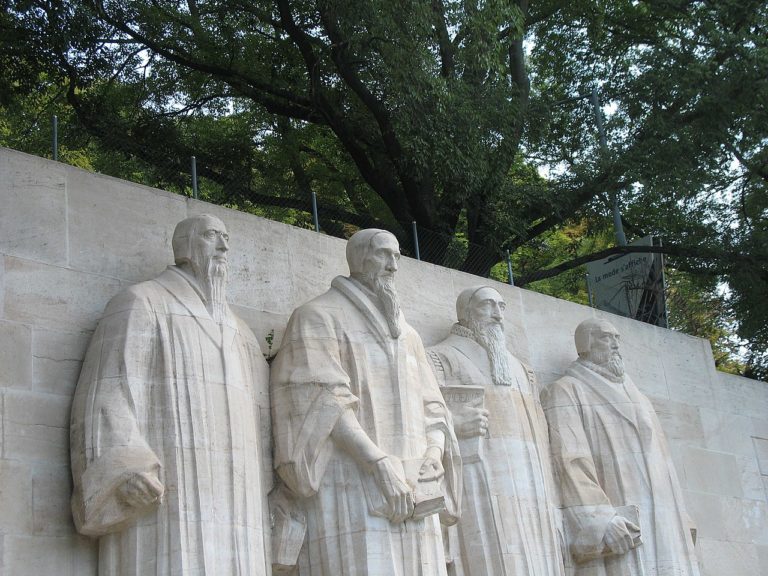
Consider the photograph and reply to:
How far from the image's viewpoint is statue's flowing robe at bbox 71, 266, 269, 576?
33.4 feet

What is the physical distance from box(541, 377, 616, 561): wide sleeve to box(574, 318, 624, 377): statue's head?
1.55 feet

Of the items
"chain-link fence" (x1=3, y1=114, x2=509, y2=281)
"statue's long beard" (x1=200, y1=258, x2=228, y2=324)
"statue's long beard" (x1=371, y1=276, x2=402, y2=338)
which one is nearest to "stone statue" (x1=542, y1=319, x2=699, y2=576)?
"chain-link fence" (x1=3, y1=114, x2=509, y2=281)

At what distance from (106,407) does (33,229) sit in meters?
1.89

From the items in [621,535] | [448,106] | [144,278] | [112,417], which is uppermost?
[448,106]

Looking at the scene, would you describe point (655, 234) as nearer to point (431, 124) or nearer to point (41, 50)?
point (431, 124)

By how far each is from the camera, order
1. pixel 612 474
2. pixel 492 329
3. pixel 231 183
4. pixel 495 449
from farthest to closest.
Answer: pixel 231 183, pixel 612 474, pixel 492 329, pixel 495 449

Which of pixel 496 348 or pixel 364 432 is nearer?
pixel 364 432

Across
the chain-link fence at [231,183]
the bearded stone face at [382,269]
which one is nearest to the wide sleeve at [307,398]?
the bearded stone face at [382,269]

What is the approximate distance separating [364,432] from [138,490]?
217 cm

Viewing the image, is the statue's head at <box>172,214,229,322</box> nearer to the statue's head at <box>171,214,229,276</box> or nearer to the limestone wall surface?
the statue's head at <box>171,214,229,276</box>

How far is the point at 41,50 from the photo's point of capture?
1961 centimetres

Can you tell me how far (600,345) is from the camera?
1495cm

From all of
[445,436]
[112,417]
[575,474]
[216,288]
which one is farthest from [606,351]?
[112,417]

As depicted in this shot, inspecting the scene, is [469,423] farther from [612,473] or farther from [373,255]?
[612,473]
